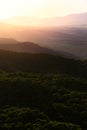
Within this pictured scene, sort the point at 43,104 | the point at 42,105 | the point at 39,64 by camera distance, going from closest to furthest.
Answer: the point at 42,105 → the point at 43,104 → the point at 39,64

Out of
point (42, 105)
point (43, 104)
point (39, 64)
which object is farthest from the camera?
point (39, 64)

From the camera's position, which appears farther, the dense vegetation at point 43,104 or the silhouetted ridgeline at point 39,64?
the silhouetted ridgeline at point 39,64

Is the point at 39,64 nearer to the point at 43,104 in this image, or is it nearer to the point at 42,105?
the point at 43,104

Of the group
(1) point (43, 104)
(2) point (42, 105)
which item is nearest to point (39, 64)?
(1) point (43, 104)

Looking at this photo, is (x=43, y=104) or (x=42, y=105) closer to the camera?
(x=42, y=105)

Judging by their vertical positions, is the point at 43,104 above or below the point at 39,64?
below

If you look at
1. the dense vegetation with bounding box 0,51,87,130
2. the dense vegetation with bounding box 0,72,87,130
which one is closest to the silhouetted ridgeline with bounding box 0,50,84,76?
the dense vegetation with bounding box 0,51,87,130

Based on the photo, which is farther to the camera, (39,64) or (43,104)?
(39,64)

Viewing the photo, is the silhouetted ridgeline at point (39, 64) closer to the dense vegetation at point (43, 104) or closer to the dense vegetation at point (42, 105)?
the dense vegetation at point (43, 104)

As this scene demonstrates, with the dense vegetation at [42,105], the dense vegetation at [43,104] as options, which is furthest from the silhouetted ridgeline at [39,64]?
the dense vegetation at [42,105]

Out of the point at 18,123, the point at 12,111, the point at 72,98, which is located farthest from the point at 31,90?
the point at 18,123
